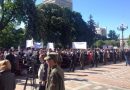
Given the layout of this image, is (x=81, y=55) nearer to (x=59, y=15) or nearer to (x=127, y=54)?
(x=127, y=54)

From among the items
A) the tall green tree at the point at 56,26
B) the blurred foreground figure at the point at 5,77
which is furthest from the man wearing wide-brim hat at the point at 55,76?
the tall green tree at the point at 56,26

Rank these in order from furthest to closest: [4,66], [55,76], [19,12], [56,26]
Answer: [56,26] → [19,12] → [4,66] → [55,76]

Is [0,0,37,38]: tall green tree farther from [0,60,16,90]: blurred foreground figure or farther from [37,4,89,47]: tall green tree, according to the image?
[0,60,16,90]: blurred foreground figure

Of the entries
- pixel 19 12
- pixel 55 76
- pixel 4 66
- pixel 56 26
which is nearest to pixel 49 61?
pixel 55 76

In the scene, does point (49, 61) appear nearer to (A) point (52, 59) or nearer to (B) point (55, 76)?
(A) point (52, 59)

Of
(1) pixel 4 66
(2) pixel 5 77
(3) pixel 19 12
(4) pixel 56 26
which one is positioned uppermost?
(3) pixel 19 12

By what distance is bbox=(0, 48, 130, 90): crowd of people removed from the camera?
21.4 feet

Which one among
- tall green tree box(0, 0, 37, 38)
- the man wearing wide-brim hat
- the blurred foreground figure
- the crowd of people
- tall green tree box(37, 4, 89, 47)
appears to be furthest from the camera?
tall green tree box(37, 4, 89, 47)

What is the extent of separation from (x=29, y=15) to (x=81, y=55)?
18985 mm

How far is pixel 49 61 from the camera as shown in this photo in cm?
657

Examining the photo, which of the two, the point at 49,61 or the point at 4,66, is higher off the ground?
the point at 49,61

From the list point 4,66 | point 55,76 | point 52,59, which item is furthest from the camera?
point 4,66

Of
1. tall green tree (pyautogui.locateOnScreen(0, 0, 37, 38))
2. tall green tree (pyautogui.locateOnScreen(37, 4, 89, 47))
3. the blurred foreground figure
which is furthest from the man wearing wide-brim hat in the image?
tall green tree (pyautogui.locateOnScreen(37, 4, 89, 47))

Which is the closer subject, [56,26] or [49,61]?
[49,61]
